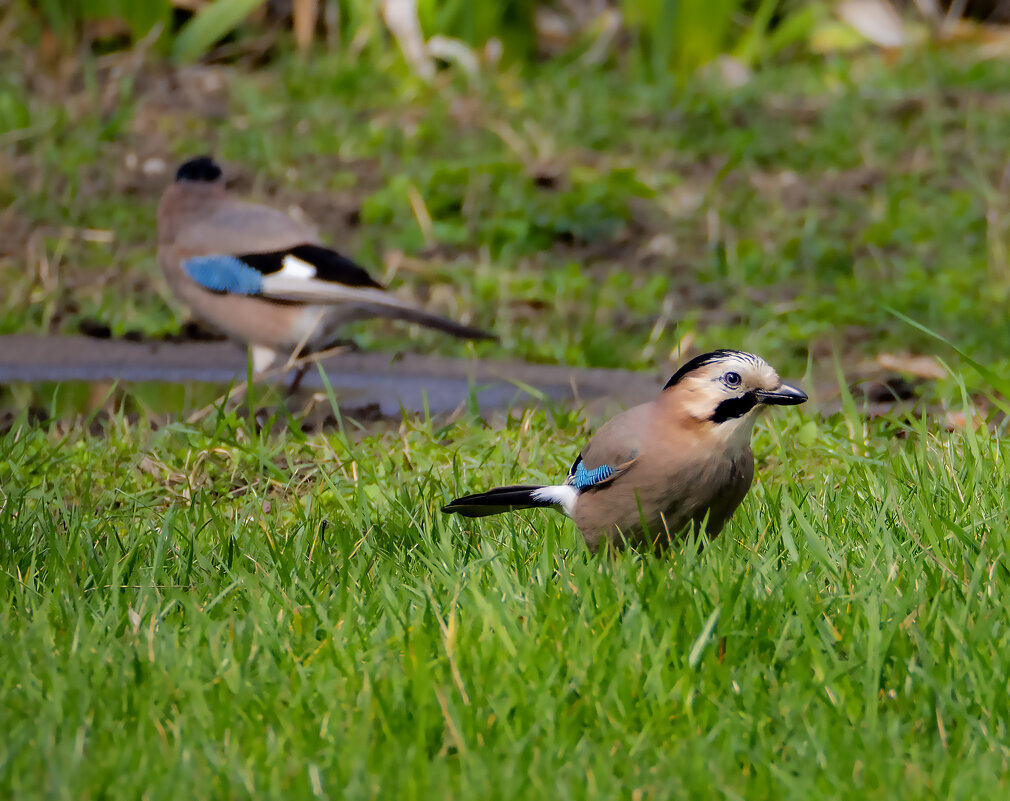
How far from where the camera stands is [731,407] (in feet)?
11.0

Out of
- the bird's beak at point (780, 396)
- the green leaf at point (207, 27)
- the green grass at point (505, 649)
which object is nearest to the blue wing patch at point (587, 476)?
the green grass at point (505, 649)

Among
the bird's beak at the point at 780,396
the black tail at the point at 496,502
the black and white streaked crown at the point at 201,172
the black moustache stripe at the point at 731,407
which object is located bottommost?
the black and white streaked crown at the point at 201,172

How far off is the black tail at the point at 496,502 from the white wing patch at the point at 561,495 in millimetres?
12

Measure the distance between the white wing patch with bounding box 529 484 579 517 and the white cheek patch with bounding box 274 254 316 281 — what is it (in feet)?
7.74

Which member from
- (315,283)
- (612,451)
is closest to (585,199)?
(315,283)

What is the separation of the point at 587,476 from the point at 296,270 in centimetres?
252

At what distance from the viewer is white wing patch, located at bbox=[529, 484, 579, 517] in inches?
144

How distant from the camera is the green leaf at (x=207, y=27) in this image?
33.9ft

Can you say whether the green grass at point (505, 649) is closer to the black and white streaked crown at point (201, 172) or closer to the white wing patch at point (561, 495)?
the white wing patch at point (561, 495)

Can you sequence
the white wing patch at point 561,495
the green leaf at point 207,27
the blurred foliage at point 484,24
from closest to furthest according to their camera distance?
the white wing patch at point 561,495
the blurred foliage at point 484,24
the green leaf at point 207,27

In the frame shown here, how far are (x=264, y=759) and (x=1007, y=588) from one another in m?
1.64

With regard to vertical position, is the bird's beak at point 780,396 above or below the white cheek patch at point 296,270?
above

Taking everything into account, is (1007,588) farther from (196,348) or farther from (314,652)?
(196,348)

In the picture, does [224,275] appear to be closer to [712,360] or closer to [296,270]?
[296,270]
